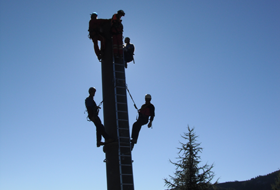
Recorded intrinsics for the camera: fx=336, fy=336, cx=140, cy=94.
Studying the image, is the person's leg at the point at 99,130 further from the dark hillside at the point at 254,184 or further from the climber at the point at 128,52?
the dark hillside at the point at 254,184

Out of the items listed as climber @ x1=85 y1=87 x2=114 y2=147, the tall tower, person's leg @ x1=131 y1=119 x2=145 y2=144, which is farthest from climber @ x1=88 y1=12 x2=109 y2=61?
person's leg @ x1=131 y1=119 x2=145 y2=144

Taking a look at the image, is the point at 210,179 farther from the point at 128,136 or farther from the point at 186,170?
the point at 128,136

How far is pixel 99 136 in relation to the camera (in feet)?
35.7

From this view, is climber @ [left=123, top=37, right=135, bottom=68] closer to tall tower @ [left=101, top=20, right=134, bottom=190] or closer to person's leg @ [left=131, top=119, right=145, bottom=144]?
tall tower @ [left=101, top=20, right=134, bottom=190]

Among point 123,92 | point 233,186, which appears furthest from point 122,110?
point 233,186

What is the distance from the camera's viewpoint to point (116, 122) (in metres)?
10.8

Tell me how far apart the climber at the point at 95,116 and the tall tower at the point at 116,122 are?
189 mm

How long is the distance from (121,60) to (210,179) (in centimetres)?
1145

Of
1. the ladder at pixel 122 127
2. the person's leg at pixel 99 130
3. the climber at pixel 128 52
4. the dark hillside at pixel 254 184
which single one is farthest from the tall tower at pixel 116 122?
the dark hillside at pixel 254 184

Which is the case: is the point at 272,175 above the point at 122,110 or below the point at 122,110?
above

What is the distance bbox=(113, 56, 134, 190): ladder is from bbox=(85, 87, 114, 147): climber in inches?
17.8

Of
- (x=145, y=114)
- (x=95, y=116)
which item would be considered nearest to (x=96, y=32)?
(x=95, y=116)

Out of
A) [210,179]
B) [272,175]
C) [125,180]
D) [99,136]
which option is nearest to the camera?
[125,180]

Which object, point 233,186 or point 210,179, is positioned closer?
point 210,179
